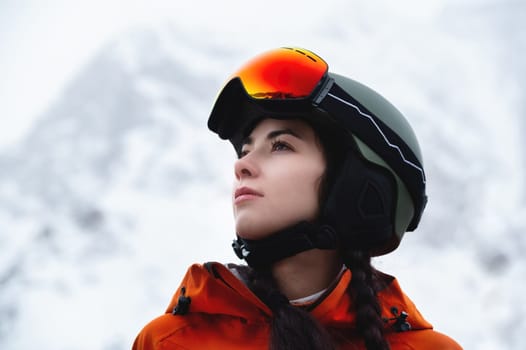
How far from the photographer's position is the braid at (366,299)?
1.79 meters

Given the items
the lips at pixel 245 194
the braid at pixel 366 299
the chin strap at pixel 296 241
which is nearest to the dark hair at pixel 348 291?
the braid at pixel 366 299

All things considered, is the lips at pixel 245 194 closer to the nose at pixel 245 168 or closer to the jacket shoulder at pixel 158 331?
the nose at pixel 245 168

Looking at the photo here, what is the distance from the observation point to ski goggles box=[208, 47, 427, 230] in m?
2.04

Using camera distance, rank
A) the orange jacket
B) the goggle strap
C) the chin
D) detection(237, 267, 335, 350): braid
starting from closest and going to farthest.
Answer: detection(237, 267, 335, 350): braid, the orange jacket, the chin, the goggle strap

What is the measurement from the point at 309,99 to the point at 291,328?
0.87m

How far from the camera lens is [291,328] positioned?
5.67 ft

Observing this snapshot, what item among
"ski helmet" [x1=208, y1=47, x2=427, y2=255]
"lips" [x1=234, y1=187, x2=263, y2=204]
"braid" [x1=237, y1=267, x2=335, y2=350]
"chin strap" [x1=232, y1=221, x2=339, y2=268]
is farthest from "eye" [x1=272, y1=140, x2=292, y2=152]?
"braid" [x1=237, y1=267, x2=335, y2=350]

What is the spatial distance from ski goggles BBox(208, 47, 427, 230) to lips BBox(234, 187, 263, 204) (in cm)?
32

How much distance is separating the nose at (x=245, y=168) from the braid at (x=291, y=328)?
0.44m

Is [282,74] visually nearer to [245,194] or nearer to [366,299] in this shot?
[245,194]

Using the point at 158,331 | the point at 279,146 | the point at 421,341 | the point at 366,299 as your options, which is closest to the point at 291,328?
the point at 366,299

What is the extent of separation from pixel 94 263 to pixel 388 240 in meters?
7.88

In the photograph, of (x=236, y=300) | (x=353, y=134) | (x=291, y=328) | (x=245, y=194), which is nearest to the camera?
(x=291, y=328)

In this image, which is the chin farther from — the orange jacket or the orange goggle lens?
the orange goggle lens
